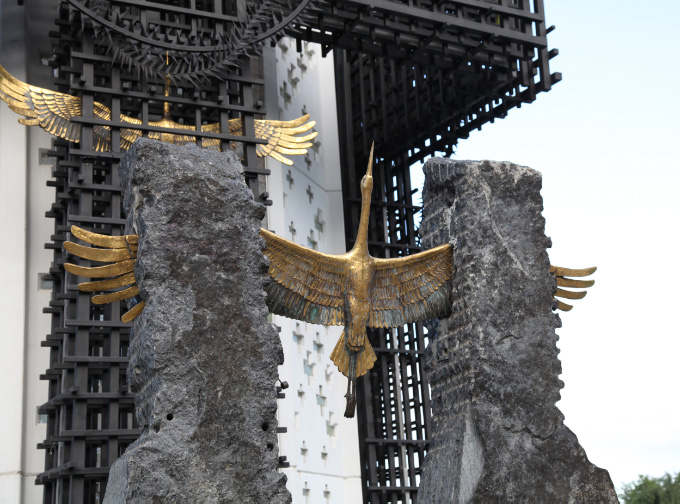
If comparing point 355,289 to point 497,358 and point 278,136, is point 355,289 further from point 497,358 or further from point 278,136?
point 278,136

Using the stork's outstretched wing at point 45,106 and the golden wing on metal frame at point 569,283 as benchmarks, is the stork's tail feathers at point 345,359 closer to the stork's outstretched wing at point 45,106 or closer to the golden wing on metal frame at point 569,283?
the golden wing on metal frame at point 569,283

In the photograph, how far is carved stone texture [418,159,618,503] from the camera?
Result: 8.95 metres

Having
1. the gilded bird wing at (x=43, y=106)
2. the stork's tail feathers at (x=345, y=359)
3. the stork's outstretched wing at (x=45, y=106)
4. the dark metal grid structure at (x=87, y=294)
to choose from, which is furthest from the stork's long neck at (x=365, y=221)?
the gilded bird wing at (x=43, y=106)

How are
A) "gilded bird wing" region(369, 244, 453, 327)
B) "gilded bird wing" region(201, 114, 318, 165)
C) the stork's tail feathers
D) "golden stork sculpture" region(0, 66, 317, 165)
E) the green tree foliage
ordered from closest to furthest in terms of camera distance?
1. the stork's tail feathers
2. "gilded bird wing" region(369, 244, 453, 327)
3. "golden stork sculpture" region(0, 66, 317, 165)
4. "gilded bird wing" region(201, 114, 318, 165)
5. the green tree foliage

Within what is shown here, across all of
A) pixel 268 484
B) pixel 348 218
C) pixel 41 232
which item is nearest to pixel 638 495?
pixel 348 218

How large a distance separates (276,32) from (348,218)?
18.4 ft

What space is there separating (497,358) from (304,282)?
1.91 m

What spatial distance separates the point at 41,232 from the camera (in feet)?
47.1

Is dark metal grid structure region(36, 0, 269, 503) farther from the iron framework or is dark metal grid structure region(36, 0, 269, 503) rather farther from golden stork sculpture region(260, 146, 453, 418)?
golden stork sculpture region(260, 146, 453, 418)

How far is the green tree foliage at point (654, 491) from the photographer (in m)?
31.2

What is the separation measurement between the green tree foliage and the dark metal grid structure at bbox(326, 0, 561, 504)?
1697 cm

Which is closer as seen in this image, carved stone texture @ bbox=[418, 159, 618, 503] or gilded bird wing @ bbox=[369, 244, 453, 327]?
carved stone texture @ bbox=[418, 159, 618, 503]

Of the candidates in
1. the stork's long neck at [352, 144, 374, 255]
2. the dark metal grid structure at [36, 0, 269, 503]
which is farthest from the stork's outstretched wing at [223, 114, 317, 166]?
the stork's long neck at [352, 144, 374, 255]

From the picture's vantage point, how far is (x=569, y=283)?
33.9 feet
